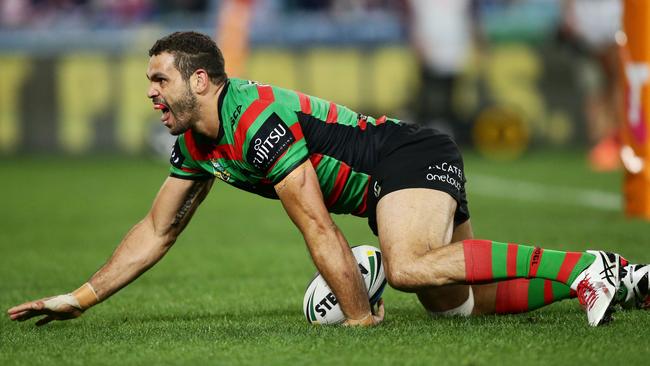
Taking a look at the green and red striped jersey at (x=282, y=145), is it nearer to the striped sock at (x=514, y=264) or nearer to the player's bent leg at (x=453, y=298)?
the player's bent leg at (x=453, y=298)

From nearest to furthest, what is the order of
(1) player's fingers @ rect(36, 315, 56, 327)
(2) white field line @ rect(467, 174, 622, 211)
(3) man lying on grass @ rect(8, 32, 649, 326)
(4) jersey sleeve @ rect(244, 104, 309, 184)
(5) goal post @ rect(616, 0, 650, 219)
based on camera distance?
(3) man lying on grass @ rect(8, 32, 649, 326) → (4) jersey sleeve @ rect(244, 104, 309, 184) → (1) player's fingers @ rect(36, 315, 56, 327) → (5) goal post @ rect(616, 0, 650, 219) → (2) white field line @ rect(467, 174, 622, 211)

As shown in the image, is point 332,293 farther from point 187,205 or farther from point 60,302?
point 60,302

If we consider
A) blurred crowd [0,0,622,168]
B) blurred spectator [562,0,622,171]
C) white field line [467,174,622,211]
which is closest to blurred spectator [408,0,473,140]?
blurred crowd [0,0,622,168]

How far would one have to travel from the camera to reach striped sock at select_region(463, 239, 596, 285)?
18.2 feet

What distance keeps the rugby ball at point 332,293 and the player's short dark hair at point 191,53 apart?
116cm

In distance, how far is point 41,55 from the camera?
798 inches

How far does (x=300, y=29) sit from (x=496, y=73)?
3.45 metres

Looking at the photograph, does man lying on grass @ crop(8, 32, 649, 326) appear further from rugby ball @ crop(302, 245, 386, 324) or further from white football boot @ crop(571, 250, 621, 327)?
rugby ball @ crop(302, 245, 386, 324)

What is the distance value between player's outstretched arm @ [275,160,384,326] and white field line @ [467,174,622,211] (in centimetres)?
686

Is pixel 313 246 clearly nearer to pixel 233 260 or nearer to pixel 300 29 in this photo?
pixel 233 260

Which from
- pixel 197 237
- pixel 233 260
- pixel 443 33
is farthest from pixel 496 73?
pixel 233 260

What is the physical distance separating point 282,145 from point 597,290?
1.62 meters

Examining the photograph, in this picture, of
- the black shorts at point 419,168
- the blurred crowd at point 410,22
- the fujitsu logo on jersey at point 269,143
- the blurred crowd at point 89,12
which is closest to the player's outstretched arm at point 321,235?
the fujitsu logo on jersey at point 269,143

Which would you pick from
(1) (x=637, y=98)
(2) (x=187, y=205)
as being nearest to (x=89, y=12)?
(1) (x=637, y=98)
